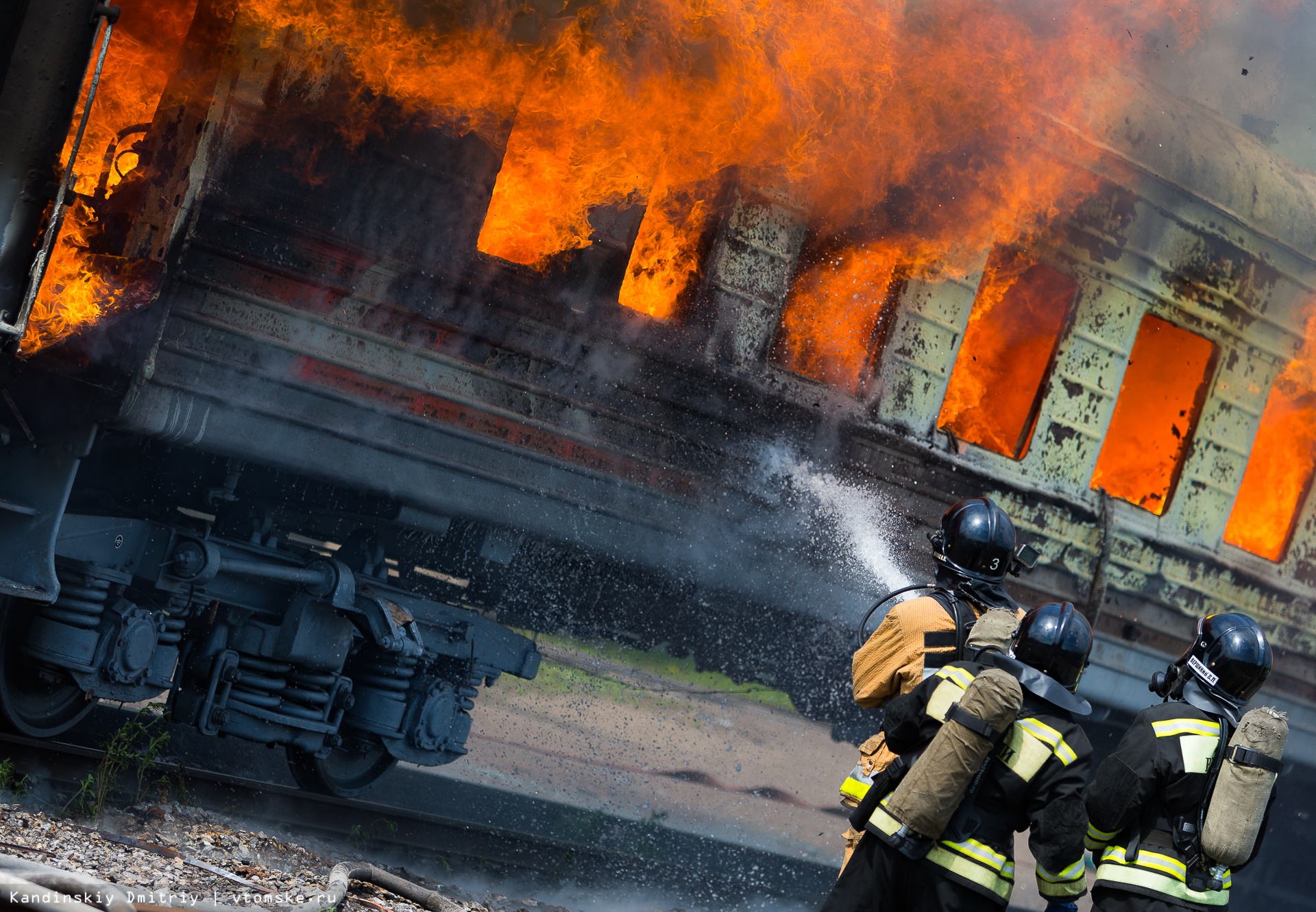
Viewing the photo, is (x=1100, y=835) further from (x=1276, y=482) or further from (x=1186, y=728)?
(x=1276, y=482)

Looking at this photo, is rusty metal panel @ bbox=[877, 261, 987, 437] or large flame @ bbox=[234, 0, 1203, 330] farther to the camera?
rusty metal panel @ bbox=[877, 261, 987, 437]

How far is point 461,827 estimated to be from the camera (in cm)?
583

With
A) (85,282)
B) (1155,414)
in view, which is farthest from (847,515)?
(85,282)

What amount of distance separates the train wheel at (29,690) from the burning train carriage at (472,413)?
16mm

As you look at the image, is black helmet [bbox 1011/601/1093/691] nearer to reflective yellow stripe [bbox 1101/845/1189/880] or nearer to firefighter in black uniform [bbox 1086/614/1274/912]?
firefighter in black uniform [bbox 1086/614/1274/912]

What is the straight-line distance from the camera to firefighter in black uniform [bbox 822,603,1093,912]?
3.25 m

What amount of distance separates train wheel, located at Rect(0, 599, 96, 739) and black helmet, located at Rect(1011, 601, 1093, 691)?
3336mm

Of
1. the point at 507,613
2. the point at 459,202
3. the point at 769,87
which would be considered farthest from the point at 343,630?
the point at 769,87

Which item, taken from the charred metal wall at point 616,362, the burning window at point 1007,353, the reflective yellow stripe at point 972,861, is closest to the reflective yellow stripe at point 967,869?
the reflective yellow stripe at point 972,861

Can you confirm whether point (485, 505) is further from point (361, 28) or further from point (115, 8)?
point (115, 8)

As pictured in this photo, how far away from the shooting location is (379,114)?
4.49 m

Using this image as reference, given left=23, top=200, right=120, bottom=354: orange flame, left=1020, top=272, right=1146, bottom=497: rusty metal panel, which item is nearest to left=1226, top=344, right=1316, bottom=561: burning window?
left=1020, top=272, right=1146, bottom=497: rusty metal panel

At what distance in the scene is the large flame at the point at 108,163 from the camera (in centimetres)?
394

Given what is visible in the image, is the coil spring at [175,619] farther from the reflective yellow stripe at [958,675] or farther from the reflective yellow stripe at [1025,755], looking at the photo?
the reflective yellow stripe at [1025,755]
